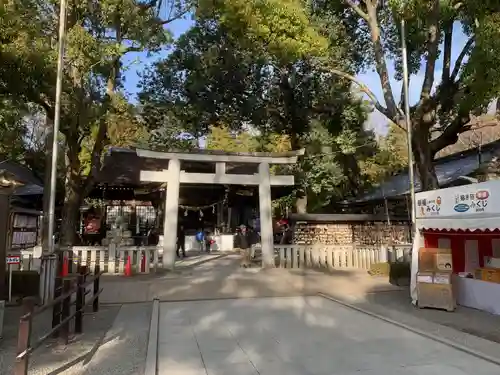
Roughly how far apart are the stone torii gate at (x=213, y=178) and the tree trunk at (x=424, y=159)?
11.8ft

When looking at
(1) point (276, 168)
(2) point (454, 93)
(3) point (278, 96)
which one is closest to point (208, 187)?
(1) point (276, 168)

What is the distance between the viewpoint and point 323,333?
6.29 m

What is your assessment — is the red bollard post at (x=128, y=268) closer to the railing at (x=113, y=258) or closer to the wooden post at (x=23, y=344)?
the railing at (x=113, y=258)

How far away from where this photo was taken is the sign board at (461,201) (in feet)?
22.8

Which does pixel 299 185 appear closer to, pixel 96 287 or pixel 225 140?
pixel 96 287

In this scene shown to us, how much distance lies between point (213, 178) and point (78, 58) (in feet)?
17.3

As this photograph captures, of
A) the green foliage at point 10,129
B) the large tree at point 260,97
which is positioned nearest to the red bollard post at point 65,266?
the green foliage at point 10,129

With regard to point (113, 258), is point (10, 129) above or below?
above

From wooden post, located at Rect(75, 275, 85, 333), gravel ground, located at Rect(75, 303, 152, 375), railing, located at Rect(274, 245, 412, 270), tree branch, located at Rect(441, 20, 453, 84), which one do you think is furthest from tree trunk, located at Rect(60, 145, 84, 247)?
tree branch, located at Rect(441, 20, 453, 84)

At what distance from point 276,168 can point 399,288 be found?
1145 centimetres

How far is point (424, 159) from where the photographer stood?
1272 centimetres

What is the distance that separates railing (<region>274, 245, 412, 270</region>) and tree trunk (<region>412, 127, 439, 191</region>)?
2272 mm

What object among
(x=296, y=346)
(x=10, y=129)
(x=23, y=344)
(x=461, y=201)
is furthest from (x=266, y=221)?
(x=23, y=344)

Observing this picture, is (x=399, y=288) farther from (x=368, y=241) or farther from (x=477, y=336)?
(x=368, y=241)
